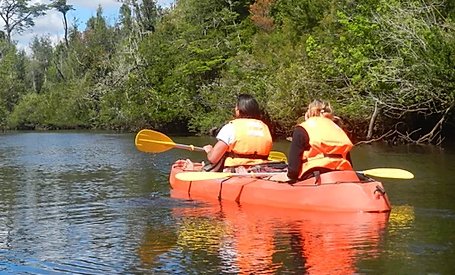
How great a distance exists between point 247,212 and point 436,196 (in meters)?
3.24

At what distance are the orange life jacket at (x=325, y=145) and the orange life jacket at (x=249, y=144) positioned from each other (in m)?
1.40

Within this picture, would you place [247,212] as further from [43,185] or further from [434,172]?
[434,172]

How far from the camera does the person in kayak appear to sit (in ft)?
34.0

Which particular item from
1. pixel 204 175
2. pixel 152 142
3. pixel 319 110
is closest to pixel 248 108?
pixel 204 175

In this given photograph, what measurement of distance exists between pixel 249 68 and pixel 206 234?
27.4 m

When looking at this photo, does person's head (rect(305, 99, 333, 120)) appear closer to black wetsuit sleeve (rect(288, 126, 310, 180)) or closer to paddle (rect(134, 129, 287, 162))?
black wetsuit sleeve (rect(288, 126, 310, 180))

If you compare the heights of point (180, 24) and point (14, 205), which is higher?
point (180, 24)

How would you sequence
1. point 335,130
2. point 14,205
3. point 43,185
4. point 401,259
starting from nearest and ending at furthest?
point 401,259
point 335,130
point 14,205
point 43,185

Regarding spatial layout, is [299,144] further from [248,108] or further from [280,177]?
[248,108]

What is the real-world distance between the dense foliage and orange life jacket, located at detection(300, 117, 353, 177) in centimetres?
1183

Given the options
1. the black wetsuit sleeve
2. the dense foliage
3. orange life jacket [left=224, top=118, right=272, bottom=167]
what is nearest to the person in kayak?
orange life jacket [left=224, top=118, right=272, bottom=167]

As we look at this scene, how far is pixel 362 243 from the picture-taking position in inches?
289

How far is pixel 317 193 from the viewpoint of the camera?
904cm

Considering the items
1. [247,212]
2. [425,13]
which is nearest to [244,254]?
[247,212]
